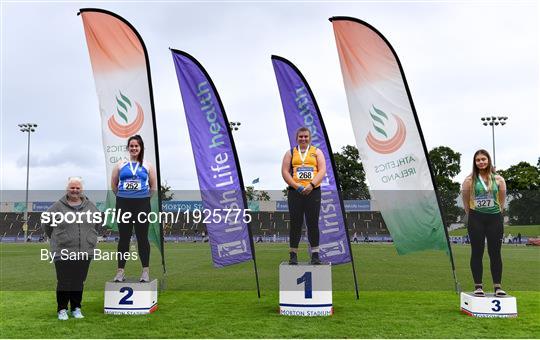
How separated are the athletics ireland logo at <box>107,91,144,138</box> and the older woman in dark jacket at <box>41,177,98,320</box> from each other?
2.03m

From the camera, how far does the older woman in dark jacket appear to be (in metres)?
5.71

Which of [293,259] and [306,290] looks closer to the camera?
[306,290]

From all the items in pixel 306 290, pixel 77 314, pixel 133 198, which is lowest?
pixel 77 314

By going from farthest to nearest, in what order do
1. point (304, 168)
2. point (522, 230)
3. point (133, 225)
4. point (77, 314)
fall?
point (522, 230), point (304, 168), point (133, 225), point (77, 314)

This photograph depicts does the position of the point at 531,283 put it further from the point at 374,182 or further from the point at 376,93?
the point at 376,93

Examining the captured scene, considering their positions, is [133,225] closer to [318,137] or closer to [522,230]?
[318,137]

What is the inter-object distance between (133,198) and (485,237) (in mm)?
4697

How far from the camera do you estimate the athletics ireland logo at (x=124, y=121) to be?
25.3 ft

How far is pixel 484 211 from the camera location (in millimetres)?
6008

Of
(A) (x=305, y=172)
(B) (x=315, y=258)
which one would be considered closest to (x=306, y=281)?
(B) (x=315, y=258)

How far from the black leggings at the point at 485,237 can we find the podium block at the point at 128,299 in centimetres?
436

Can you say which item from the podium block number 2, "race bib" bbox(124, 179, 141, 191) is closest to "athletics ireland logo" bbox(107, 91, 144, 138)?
"race bib" bbox(124, 179, 141, 191)

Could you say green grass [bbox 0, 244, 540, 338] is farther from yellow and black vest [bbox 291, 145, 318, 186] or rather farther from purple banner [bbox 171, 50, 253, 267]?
yellow and black vest [bbox 291, 145, 318, 186]

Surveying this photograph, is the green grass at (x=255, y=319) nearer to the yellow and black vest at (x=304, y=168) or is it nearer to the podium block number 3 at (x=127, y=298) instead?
the podium block number 3 at (x=127, y=298)
